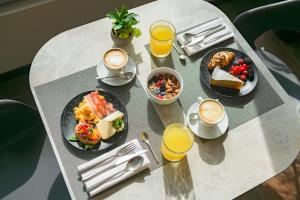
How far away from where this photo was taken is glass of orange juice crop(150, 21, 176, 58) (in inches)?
54.9

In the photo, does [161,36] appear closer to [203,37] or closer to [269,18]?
[203,37]

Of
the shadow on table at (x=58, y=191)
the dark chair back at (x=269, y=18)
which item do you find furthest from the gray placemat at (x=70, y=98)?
the dark chair back at (x=269, y=18)

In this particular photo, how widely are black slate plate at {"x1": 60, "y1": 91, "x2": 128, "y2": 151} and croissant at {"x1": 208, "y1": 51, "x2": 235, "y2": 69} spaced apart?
1.33ft

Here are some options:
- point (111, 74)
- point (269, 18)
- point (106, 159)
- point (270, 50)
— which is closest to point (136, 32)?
point (111, 74)

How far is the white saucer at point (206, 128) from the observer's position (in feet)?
4.20

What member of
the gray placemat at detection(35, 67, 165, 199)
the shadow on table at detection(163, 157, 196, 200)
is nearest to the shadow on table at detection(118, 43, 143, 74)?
the gray placemat at detection(35, 67, 165, 199)

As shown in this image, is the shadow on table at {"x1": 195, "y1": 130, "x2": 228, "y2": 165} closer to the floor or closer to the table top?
the table top

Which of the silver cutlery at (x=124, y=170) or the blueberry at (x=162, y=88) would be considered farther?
the blueberry at (x=162, y=88)

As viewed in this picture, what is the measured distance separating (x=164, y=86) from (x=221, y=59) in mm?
272

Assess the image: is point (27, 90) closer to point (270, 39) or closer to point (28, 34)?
point (28, 34)

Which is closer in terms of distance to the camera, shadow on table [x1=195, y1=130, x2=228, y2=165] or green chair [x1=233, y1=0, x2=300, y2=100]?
shadow on table [x1=195, y1=130, x2=228, y2=165]

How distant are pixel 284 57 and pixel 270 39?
0.16m

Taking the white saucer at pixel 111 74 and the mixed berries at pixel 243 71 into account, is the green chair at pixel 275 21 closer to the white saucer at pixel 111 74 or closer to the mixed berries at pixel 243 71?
the mixed berries at pixel 243 71

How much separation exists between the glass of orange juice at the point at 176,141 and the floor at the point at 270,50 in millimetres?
600
